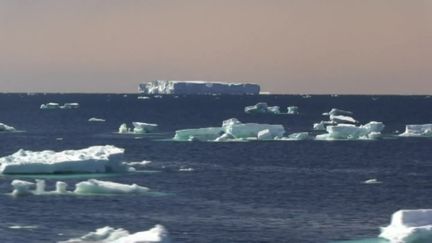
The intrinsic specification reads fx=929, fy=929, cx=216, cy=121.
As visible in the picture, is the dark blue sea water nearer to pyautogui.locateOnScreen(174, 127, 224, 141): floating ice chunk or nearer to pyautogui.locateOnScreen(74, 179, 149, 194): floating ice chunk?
pyautogui.locateOnScreen(74, 179, 149, 194): floating ice chunk

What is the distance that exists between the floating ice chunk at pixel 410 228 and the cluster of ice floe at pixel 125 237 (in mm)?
7911

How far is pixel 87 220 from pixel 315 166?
30328 mm

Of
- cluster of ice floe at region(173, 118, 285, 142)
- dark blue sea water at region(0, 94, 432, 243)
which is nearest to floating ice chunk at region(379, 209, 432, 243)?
dark blue sea water at region(0, 94, 432, 243)

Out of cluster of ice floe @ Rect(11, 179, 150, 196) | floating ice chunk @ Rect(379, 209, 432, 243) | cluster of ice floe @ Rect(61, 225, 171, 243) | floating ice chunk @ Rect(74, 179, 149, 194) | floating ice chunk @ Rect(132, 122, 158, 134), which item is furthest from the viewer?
floating ice chunk @ Rect(132, 122, 158, 134)

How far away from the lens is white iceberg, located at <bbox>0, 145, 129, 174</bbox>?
171 ft

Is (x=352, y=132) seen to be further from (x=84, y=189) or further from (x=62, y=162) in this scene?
(x=84, y=189)

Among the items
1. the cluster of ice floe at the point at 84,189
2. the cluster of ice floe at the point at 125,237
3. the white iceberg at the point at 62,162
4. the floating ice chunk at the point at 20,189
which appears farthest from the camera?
the white iceberg at the point at 62,162

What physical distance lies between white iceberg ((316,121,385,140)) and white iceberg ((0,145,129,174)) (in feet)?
121

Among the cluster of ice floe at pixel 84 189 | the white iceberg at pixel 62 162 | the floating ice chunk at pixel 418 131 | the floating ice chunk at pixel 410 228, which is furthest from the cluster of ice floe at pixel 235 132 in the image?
the floating ice chunk at pixel 410 228

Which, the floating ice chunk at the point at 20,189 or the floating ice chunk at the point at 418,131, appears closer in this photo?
the floating ice chunk at the point at 20,189

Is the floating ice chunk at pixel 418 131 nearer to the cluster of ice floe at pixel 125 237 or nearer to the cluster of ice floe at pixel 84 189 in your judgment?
the cluster of ice floe at pixel 84 189

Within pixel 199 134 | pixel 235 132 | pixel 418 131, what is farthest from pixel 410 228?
pixel 418 131

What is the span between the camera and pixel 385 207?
42.7 m

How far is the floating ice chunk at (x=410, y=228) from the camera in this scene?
31266 mm
